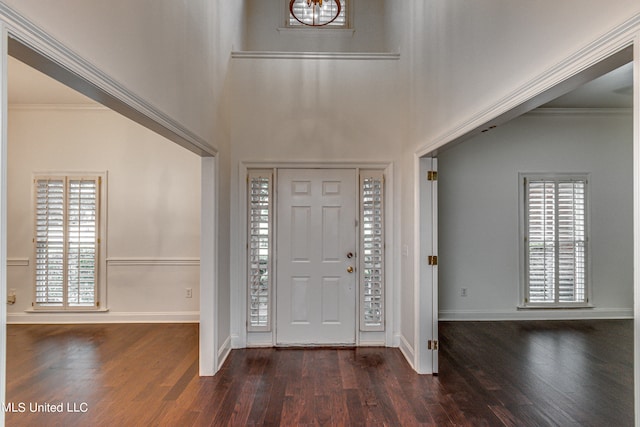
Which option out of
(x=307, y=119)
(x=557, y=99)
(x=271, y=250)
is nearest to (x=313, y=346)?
(x=271, y=250)

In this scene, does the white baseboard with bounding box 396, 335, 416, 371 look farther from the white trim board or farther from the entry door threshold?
the white trim board

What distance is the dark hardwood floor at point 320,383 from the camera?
8.66 feet

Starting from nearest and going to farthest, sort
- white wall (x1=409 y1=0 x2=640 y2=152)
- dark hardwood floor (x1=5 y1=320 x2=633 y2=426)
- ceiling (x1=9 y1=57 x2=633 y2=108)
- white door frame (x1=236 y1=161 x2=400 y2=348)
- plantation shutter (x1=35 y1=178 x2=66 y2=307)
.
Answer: white wall (x1=409 y1=0 x2=640 y2=152), dark hardwood floor (x1=5 y1=320 x2=633 y2=426), ceiling (x1=9 y1=57 x2=633 y2=108), white door frame (x1=236 y1=161 x2=400 y2=348), plantation shutter (x1=35 y1=178 x2=66 y2=307)

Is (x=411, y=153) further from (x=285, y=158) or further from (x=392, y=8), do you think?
(x=392, y=8)

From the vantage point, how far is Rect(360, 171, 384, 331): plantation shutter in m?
4.10

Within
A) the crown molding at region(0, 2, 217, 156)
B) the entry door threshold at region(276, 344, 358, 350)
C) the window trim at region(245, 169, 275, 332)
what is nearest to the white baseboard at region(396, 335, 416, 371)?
the entry door threshold at region(276, 344, 358, 350)

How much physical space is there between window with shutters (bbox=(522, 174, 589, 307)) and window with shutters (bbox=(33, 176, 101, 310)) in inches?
233

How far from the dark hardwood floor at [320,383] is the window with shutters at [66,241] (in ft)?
1.76

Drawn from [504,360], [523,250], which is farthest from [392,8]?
[504,360]

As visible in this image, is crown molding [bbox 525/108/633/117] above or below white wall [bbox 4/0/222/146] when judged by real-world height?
above

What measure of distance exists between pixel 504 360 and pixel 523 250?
1918 millimetres

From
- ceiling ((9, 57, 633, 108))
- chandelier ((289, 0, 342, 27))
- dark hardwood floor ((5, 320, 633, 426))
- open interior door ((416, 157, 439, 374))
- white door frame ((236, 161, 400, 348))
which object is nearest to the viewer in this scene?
dark hardwood floor ((5, 320, 633, 426))

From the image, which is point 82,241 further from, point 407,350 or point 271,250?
point 407,350

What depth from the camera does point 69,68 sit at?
4.80 feet
